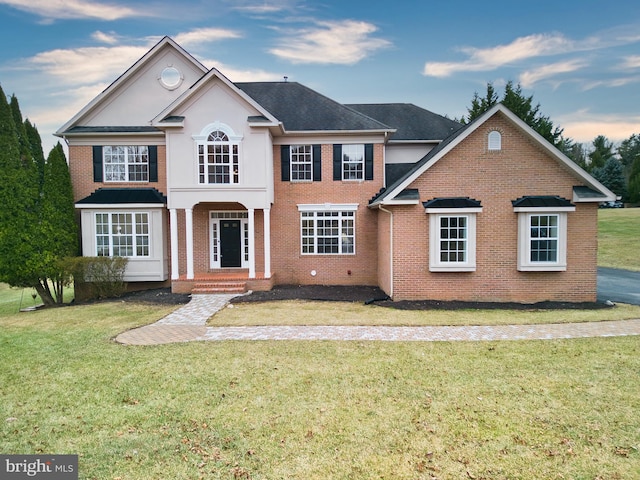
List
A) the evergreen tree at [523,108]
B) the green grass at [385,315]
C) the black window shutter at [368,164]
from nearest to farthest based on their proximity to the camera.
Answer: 1. the green grass at [385,315]
2. the black window shutter at [368,164]
3. the evergreen tree at [523,108]

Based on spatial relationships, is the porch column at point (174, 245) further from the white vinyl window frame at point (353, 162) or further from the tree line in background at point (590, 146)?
the tree line in background at point (590, 146)

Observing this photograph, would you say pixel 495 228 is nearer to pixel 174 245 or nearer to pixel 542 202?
pixel 542 202

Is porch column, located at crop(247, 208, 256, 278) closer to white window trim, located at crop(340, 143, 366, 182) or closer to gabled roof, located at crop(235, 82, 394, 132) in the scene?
gabled roof, located at crop(235, 82, 394, 132)

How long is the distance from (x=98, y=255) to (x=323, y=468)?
16.2 meters

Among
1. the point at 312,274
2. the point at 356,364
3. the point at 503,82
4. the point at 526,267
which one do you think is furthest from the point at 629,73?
the point at 356,364

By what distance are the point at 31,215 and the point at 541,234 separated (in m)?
19.0

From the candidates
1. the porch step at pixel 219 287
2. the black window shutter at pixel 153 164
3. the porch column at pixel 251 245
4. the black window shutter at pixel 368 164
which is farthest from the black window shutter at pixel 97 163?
the black window shutter at pixel 368 164

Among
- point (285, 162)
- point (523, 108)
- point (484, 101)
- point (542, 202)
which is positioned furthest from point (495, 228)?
point (523, 108)

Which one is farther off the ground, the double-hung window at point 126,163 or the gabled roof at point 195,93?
the gabled roof at point 195,93

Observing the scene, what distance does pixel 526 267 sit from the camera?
13070 millimetres

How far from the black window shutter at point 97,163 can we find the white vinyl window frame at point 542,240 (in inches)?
684

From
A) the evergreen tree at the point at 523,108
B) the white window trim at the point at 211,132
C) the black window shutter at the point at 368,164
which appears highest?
the evergreen tree at the point at 523,108

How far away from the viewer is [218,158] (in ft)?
51.1

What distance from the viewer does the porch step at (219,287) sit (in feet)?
49.1
